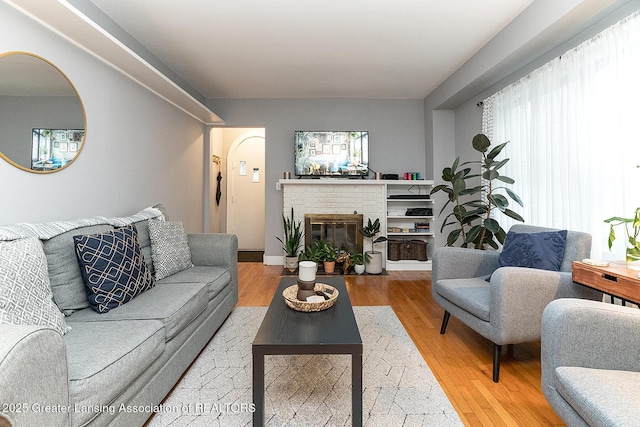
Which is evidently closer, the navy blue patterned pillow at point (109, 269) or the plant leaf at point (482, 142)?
the navy blue patterned pillow at point (109, 269)

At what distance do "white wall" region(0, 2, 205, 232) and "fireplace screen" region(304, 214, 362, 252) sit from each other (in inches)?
70.7

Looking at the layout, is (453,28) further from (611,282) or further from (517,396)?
(517,396)

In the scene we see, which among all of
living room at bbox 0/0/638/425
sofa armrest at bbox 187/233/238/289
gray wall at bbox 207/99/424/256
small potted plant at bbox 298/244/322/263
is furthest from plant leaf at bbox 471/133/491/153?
sofa armrest at bbox 187/233/238/289

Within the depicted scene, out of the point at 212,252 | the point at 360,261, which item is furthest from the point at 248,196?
the point at 212,252

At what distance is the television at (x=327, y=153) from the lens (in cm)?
461

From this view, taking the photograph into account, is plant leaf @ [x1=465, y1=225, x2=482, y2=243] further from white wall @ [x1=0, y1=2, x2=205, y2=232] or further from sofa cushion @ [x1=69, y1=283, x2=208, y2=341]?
white wall @ [x1=0, y1=2, x2=205, y2=232]

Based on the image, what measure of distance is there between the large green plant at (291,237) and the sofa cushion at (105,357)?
2918 mm

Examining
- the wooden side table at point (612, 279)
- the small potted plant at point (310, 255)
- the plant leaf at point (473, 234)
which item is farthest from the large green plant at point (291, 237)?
the wooden side table at point (612, 279)

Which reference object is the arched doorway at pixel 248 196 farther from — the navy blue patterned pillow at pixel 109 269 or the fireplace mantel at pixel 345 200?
the navy blue patterned pillow at pixel 109 269

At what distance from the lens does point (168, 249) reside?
93.7 inches

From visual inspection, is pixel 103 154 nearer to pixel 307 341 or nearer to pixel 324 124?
pixel 307 341

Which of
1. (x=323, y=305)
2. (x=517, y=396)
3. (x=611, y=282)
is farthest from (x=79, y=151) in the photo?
(x=611, y=282)

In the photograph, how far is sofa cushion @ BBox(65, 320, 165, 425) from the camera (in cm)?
100

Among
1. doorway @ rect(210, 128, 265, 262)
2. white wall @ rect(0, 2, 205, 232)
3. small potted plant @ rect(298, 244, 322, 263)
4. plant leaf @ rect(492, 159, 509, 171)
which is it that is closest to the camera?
white wall @ rect(0, 2, 205, 232)
